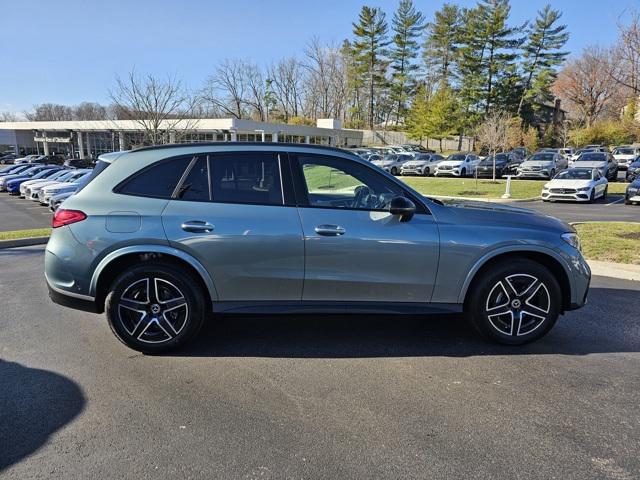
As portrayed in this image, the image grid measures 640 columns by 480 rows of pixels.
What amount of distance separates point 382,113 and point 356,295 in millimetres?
77237

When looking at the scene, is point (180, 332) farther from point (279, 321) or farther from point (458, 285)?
point (458, 285)

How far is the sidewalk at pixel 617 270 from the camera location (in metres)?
6.84

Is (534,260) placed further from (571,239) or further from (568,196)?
(568,196)

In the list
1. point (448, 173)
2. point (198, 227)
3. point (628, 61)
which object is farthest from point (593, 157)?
point (198, 227)

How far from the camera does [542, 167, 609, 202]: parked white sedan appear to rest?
58.5ft

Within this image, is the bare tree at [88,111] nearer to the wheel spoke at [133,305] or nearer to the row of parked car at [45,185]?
the row of parked car at [45,185]

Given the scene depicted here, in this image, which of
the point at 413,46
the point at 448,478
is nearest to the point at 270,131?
the point at 413,46

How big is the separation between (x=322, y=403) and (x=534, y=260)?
7.91 ft

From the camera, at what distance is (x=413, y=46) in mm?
68562

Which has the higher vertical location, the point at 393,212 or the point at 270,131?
the point at 270,131

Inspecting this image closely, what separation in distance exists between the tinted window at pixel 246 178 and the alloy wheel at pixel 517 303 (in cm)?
214

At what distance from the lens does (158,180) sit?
394 centimetres

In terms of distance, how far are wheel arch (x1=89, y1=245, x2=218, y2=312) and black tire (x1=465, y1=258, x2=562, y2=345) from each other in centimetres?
238

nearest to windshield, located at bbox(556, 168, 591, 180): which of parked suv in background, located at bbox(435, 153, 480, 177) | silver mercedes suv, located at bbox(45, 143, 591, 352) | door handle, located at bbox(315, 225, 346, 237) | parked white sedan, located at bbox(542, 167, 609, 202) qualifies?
parked white sedan, located at bbox(542, 167, 609, 202)
